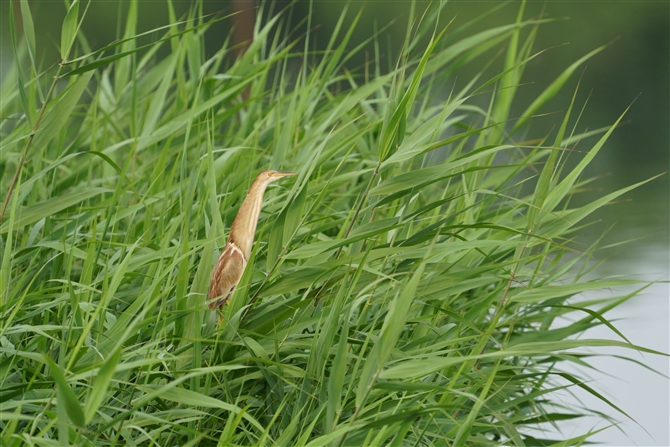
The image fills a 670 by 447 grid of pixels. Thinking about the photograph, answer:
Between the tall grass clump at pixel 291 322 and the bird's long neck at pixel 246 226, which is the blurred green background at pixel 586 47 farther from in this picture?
the bird's long neck at pixel 246 226

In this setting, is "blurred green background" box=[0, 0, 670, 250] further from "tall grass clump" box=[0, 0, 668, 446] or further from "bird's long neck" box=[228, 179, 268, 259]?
"bird's long neck" box=[228, 179, 268, 259]

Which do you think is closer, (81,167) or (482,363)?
(482,363)

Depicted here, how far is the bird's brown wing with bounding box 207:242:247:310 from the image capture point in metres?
1.42

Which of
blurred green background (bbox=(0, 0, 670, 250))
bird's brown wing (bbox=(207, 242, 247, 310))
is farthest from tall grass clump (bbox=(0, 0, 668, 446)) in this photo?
blurred green background (bbox=(0, 0, 670, 250))

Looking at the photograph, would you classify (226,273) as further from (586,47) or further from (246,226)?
(586,47)

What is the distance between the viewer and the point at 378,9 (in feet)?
26.7

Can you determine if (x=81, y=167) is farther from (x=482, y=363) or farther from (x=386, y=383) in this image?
(x=386, y=383)

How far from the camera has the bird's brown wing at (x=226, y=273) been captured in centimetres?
142

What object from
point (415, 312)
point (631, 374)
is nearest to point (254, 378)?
point (415, 312)

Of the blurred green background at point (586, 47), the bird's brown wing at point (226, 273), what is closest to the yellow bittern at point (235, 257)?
the bird's brown wing at point (226, 273)

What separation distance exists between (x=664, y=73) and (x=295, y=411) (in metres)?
7.54

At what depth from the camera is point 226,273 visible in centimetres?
142

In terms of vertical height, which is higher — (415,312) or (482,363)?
(415,312)

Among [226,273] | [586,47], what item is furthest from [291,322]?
[586,47]
